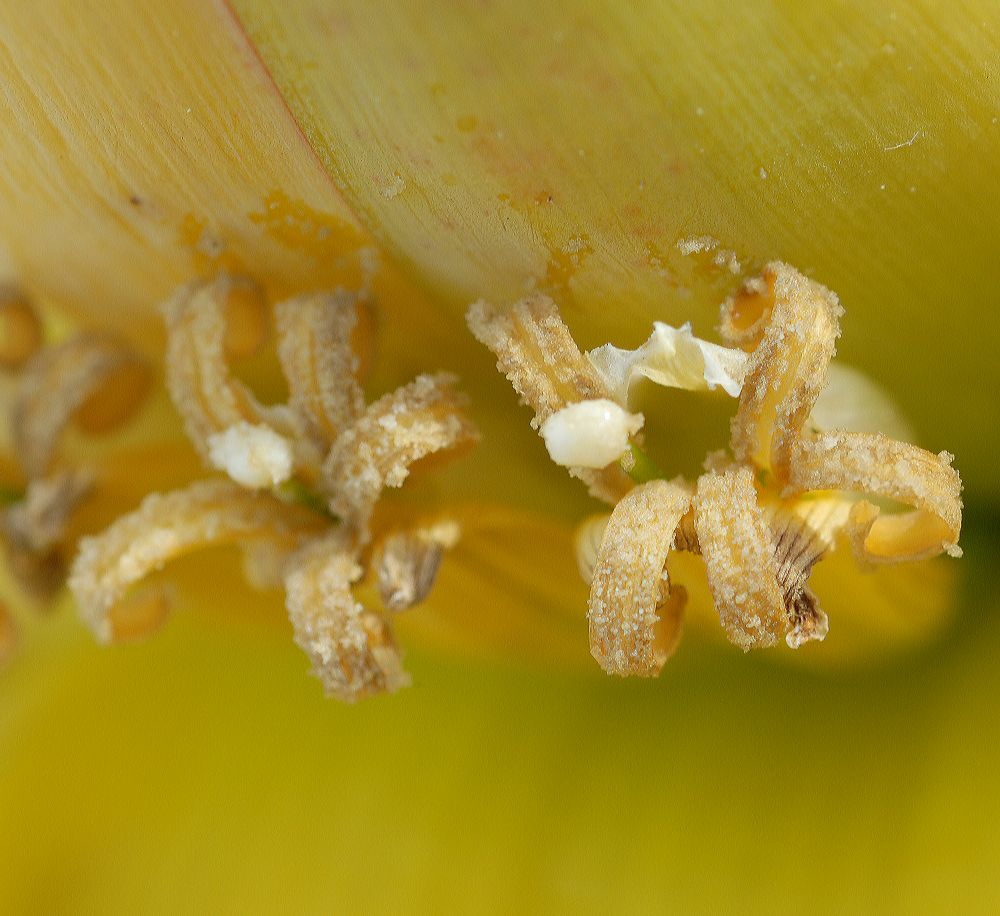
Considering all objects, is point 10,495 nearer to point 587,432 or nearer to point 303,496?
point 303,496

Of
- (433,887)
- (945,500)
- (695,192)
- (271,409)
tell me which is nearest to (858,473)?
(945,500)

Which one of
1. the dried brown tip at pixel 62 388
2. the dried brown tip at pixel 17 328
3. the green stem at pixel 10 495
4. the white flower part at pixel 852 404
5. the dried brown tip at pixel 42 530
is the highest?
the dried brown tip at pixel 17 328

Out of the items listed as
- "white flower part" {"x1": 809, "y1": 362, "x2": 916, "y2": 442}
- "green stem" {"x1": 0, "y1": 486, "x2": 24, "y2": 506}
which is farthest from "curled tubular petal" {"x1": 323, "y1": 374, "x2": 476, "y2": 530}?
"green stem" {"x1": 0, "y1": 486, "x2": 24, "y2": 506}

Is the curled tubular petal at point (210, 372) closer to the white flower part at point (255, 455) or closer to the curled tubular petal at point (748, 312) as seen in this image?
the white flower part at point (255, 455)

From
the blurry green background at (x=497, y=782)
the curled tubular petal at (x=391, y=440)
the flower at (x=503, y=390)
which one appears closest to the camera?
the flower at (x=503, y=390)

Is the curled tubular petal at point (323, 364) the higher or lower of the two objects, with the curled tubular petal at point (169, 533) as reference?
higher

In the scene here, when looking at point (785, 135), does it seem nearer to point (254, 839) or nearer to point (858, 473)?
point (858, 473)

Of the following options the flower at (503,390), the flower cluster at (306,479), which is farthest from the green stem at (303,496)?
the flower at (503,390)

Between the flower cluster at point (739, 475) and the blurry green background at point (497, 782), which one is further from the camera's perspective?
→ the blurry green background at point (497, 782)
